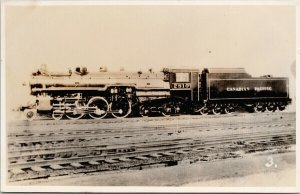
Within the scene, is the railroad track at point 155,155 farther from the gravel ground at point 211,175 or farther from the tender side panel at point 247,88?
the tender side panel at point 247,88

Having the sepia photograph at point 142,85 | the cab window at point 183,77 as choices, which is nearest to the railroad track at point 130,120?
the sepia photograph at point 142,85

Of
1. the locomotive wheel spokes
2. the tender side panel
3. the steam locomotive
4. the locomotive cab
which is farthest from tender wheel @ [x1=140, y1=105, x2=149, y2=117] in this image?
the locomotive wheel spokes

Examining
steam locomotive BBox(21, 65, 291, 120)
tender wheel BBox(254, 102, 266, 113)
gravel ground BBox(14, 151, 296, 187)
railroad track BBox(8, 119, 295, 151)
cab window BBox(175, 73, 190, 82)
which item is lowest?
gravel ground BBox(14, 151, 296, 187)

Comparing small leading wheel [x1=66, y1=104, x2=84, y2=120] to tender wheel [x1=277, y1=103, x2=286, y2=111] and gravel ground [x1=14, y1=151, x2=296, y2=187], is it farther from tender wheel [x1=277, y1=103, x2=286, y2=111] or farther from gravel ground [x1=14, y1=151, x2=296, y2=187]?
tender wheel [x1=277, y1=103, x2=286, y2=111]

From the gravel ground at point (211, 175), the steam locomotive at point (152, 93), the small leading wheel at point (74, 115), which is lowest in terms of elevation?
the gravel ground at point (211, 175)

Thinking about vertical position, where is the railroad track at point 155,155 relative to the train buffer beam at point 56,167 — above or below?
above

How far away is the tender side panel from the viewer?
3.50 ft

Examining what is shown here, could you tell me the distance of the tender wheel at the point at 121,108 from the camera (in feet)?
3.56

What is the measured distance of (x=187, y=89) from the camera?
43.8 inches

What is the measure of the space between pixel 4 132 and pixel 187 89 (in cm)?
59

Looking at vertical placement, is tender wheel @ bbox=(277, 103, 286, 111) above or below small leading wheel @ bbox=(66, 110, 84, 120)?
above

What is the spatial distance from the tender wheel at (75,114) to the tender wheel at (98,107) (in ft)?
0.10

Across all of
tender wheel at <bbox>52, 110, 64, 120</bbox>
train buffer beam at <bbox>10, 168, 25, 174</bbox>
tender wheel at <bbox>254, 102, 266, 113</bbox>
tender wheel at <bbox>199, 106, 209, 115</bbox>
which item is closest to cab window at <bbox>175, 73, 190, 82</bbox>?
tender wheel at <bbox>199, 106, 209, 115</bbox>

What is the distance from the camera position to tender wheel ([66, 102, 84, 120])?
1.08 m
